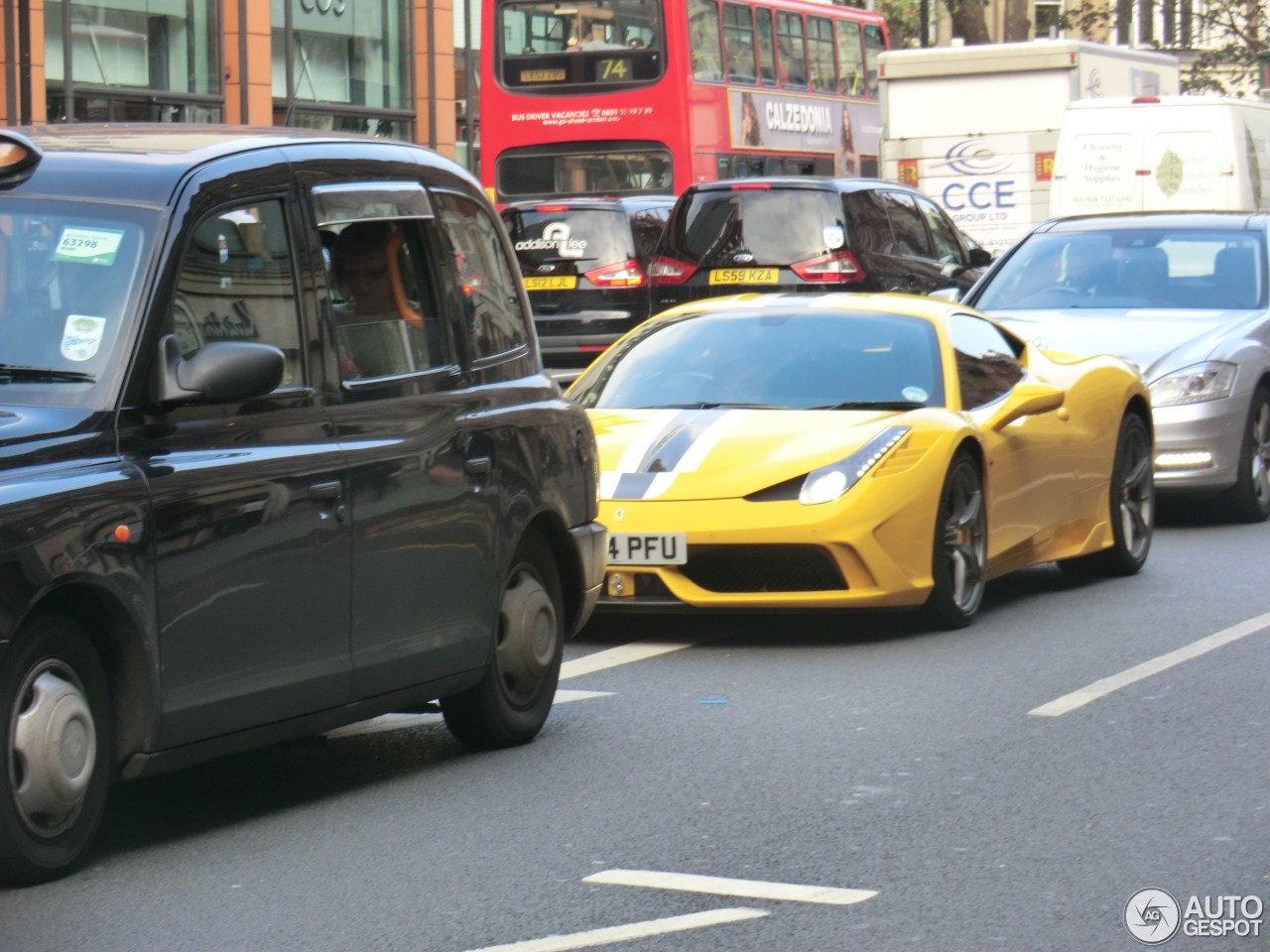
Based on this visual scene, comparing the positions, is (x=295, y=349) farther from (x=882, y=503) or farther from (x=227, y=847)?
(x=882, y=503)

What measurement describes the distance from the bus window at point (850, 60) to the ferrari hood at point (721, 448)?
22.8 m

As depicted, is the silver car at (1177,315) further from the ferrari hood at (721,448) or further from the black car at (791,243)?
the black car at (791,243)

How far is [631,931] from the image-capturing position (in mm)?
4930

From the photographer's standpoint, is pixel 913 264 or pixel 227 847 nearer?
pixel 227 847

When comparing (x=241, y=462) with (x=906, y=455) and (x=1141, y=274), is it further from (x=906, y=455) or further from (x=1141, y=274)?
(x=1141, y=274)

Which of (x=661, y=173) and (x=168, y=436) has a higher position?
(x=661, y=173)

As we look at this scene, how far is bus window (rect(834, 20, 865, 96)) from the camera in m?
31.8

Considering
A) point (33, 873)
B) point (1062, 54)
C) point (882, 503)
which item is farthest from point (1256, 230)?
point (1062, 54)

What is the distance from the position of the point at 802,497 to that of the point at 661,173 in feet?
62.1

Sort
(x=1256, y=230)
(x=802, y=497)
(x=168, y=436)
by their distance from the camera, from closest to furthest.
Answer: (x=168, y=436), (x=802, y=497), (x=1256, y=230)

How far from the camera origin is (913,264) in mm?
20641

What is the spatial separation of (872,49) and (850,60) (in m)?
0.88

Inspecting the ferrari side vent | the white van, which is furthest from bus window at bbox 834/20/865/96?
the ferrari side vent
